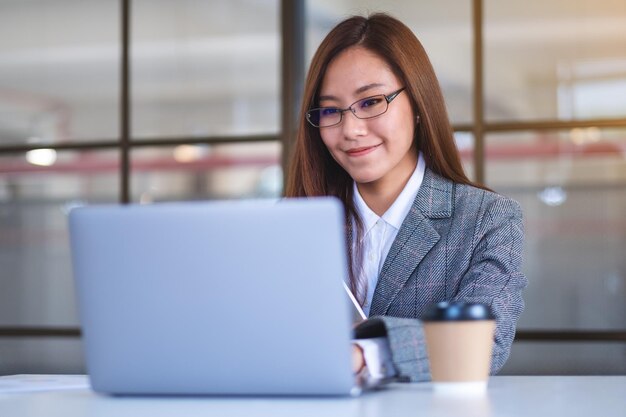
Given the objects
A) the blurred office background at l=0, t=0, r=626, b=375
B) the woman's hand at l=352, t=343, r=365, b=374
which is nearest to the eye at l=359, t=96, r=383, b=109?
the woman's hand at l=352, t=343, r=365, b=374

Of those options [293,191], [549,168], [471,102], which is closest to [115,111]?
[471,102]

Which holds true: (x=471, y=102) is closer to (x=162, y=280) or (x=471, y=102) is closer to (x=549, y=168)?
(x=549, y=168)

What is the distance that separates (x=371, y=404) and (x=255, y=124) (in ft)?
10.4

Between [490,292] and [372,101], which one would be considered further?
[372,101]

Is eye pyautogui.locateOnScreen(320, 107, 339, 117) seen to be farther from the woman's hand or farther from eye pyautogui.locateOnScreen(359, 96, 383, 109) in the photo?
the woman's hand

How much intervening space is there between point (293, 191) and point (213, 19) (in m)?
2.24

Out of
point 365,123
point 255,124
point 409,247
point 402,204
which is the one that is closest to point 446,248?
point 409,247

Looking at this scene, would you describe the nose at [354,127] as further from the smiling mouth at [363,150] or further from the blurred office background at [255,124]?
the blurred office background at [255,124]

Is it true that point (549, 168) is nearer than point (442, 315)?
No

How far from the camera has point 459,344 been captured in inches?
52.8

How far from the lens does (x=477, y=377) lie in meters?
1.35

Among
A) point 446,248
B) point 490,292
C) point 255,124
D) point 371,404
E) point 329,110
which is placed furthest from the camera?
point 255,124

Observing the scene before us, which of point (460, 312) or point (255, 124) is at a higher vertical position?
point (255, 124)

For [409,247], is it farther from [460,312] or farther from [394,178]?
[460,312]
